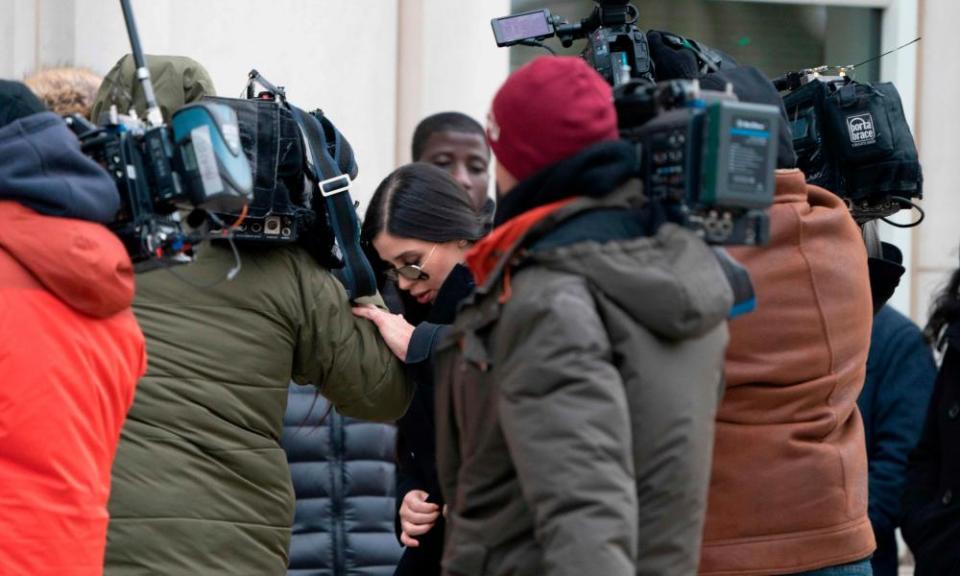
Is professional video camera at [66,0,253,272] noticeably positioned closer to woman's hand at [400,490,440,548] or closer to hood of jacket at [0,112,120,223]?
hood of jacket at [0,112,120,223]

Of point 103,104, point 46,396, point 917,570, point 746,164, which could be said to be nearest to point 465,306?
point 746,164

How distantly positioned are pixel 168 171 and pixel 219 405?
2.19ft

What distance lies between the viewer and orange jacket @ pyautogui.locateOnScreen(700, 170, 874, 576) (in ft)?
12.4

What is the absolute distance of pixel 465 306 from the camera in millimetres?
3273

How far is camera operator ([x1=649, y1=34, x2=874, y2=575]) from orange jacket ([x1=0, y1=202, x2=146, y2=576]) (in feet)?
3.86

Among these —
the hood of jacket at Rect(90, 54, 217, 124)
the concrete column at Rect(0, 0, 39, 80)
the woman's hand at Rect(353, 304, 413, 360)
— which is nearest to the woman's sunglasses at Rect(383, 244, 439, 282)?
the woman's hand at Rect(353, 304, 413, 360)

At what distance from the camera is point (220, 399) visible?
4246 millimetres

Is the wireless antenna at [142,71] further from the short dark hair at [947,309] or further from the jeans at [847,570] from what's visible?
the short dark hair at [947,309]

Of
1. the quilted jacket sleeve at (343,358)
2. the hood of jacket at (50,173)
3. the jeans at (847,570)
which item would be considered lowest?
the jeans at (847,570)

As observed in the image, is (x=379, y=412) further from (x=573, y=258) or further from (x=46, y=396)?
(x=573, y=258)

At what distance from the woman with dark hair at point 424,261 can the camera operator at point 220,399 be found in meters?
0.31

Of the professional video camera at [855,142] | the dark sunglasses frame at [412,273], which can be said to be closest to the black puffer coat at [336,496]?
the dark sunglasses frame at [412,273]

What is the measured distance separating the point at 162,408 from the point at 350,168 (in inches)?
31.5

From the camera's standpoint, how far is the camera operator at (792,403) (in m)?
3.79
